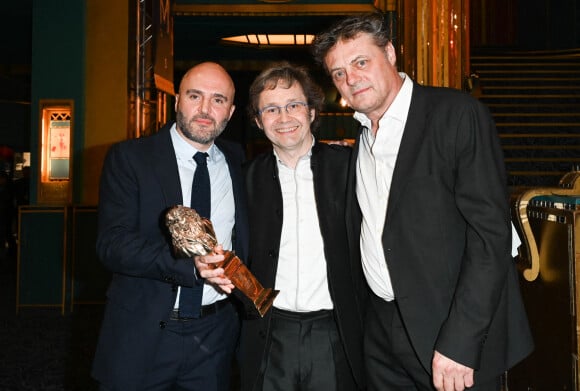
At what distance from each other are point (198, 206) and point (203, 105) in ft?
1.34

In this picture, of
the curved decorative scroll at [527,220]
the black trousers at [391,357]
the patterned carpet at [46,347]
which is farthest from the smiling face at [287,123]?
the patterned carpet at [46,347]

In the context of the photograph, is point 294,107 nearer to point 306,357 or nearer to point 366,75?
point 366,75

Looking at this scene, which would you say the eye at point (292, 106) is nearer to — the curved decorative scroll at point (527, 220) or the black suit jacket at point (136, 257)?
the black suit jacket at point (136, 257)

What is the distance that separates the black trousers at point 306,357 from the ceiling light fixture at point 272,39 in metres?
7.63

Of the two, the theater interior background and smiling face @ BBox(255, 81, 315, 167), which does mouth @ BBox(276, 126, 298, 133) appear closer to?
smiling face @ BBox(255, 81, 315, 167)

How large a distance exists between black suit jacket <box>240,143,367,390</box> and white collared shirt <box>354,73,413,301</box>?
0.15 m

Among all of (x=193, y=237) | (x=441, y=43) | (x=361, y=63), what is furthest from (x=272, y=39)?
(x=193, y=237)

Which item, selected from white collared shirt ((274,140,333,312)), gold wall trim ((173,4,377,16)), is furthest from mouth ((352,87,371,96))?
gold wall trim ((173,4,377,16))

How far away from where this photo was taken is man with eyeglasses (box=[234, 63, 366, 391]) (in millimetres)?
1836

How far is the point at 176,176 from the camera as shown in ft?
6.04

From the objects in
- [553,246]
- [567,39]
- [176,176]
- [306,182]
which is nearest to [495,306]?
[553,246]

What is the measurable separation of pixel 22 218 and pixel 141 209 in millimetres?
4548

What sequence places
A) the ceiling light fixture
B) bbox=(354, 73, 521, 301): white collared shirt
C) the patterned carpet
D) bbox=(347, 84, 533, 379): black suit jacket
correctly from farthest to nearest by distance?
the ceiling light fixture, the patterned carpet, bbox=(354, 73, 521, 301): white collared shirt, bbox=(347, 84, 533, 379): black suit jacket

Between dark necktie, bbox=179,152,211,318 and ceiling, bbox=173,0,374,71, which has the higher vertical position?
ceiling, bbox=173,0,374,71
